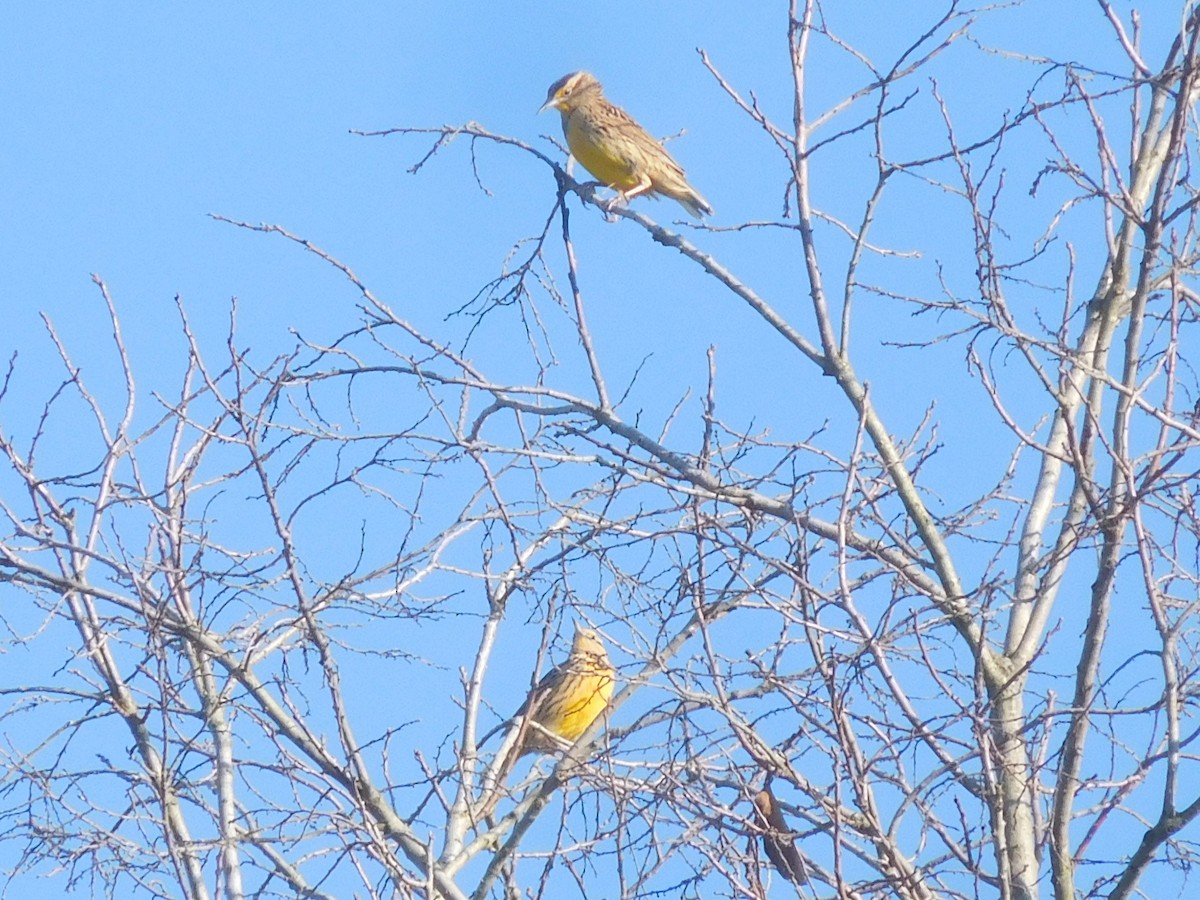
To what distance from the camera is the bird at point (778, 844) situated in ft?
15.8

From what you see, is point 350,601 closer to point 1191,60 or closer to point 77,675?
point 77,675

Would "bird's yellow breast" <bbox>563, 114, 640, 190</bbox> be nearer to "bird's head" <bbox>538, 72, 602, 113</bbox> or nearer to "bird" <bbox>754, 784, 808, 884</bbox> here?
"bird's head" <bbox>538, 72, 602, 113</bbox>

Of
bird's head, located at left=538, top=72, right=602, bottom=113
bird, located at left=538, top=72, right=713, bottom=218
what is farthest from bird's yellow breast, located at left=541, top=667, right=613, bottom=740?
bird's head, located at left=538, top=72, right=602, bottom=113

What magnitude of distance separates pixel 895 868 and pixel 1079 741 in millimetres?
1006

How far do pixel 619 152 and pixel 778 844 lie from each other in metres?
5.73

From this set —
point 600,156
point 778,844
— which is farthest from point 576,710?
point 778,844

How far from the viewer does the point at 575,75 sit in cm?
1067

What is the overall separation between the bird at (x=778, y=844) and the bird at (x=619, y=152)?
16.9 feet

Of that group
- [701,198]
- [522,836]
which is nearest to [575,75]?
[701,198]

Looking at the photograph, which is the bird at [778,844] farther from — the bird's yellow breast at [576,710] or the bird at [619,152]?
the bird at [619,152]

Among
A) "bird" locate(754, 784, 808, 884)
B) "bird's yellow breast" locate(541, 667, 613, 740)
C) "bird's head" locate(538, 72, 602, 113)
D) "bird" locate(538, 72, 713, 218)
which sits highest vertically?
"bird's head" locate(538, 72, 602, 113)

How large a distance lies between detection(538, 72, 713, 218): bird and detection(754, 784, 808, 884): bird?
516cm

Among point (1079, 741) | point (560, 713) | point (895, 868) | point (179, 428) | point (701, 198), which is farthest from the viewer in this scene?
point (701, 198)

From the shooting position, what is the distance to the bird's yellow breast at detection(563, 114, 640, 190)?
384 inches
